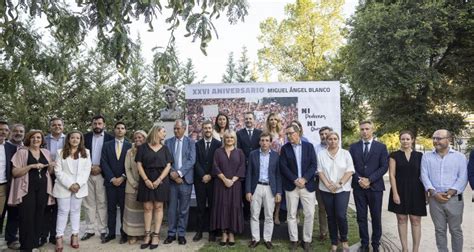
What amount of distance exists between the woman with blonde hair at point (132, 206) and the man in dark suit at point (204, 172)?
0.86 m

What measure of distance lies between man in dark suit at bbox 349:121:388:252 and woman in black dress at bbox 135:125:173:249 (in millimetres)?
2628

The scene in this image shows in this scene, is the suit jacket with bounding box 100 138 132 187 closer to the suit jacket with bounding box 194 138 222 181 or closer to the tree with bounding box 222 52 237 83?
the suit jacket with bounding box 194 138 222 181

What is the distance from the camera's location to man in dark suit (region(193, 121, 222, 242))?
5.85 m

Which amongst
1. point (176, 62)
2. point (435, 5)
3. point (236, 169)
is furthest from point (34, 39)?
point (435, 5)

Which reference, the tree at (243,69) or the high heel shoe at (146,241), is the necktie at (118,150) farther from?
the tree at (243,69)

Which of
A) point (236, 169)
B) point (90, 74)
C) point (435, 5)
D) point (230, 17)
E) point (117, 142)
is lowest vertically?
point (236, 169)

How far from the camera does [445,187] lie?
4.57 metres

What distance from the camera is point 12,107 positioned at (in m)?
16.5

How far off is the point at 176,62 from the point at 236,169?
2.80 meters

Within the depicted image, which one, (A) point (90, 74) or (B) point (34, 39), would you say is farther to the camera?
(A) point (90, 74)

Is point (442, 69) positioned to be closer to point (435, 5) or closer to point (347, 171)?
point (435, 5)

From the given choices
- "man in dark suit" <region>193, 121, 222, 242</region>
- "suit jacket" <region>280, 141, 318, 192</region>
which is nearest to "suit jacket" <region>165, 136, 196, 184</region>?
"man in dark suit" <region>193, 121, 222, 242</region>

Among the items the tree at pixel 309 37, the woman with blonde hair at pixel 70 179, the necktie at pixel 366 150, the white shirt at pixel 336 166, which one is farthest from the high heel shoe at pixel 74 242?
the tree at pixel 309 37

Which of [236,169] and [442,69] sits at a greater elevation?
[442,69]
